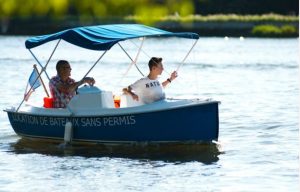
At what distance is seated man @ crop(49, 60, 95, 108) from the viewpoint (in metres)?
17.0

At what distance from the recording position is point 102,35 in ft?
58.0

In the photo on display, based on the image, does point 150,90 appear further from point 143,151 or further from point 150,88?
point 143,151

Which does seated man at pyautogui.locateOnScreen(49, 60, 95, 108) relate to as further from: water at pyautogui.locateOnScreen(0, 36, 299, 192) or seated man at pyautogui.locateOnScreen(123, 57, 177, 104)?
water at pyautogui.locateOnScreen(0, 36, 299, 192)

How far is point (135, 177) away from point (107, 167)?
113cm

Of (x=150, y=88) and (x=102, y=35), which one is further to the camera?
(x=102, y=35)

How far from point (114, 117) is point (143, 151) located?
3.01 ft

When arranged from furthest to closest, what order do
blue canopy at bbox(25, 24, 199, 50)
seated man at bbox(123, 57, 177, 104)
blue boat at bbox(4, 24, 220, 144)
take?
blue canopy at bbox(25, 24, 199, 50) → seated man at bbox(123, 57, 177, 104) → blue boat at bbox(4, 24, 220, 144)

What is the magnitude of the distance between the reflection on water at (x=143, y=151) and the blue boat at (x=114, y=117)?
19cm

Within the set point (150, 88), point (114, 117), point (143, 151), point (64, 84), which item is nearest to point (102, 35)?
point (64, 84)

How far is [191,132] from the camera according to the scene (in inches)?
655

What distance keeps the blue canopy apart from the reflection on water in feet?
5.77

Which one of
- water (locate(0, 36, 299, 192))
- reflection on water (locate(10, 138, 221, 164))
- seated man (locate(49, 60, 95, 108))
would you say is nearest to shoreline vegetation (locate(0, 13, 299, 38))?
water (locate(0, 36, 299, 192))

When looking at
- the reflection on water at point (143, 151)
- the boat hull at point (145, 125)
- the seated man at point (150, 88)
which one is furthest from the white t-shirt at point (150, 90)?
the reflection on water at point (143, 151)

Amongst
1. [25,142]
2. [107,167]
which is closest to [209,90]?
[25,142]
